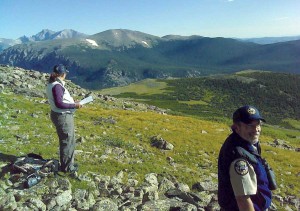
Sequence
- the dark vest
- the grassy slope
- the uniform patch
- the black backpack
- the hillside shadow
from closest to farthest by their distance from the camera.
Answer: the uniform patch
the dark vest
the black backpack
the hillside shadow
the grassy slope

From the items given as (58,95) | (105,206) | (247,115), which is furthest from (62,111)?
(247,115)

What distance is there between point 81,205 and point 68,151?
9.17 ft

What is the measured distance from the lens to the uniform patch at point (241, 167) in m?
6.32

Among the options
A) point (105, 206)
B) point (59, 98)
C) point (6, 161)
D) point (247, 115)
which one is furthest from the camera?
point (6, 161)

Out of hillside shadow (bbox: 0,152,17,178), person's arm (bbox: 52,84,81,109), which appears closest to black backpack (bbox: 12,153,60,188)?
hillside shadow (bbox: 0,152,17,178)

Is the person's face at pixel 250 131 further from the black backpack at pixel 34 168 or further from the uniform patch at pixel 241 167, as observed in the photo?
the black backpack at pixel 34 168

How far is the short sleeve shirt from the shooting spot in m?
6.33

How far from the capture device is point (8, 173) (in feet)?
46.3

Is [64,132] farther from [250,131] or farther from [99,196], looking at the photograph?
[250,131]

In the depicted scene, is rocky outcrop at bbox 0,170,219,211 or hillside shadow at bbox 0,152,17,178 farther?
hillside shadow at bbox 0,152,17,178

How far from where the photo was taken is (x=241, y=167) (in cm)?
632

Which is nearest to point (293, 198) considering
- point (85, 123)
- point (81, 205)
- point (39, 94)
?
point (81, 205)

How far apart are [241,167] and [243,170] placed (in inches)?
2.5

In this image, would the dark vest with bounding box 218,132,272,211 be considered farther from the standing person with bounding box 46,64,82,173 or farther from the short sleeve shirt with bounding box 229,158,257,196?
the standing person with bounding box 46,64,82,173
